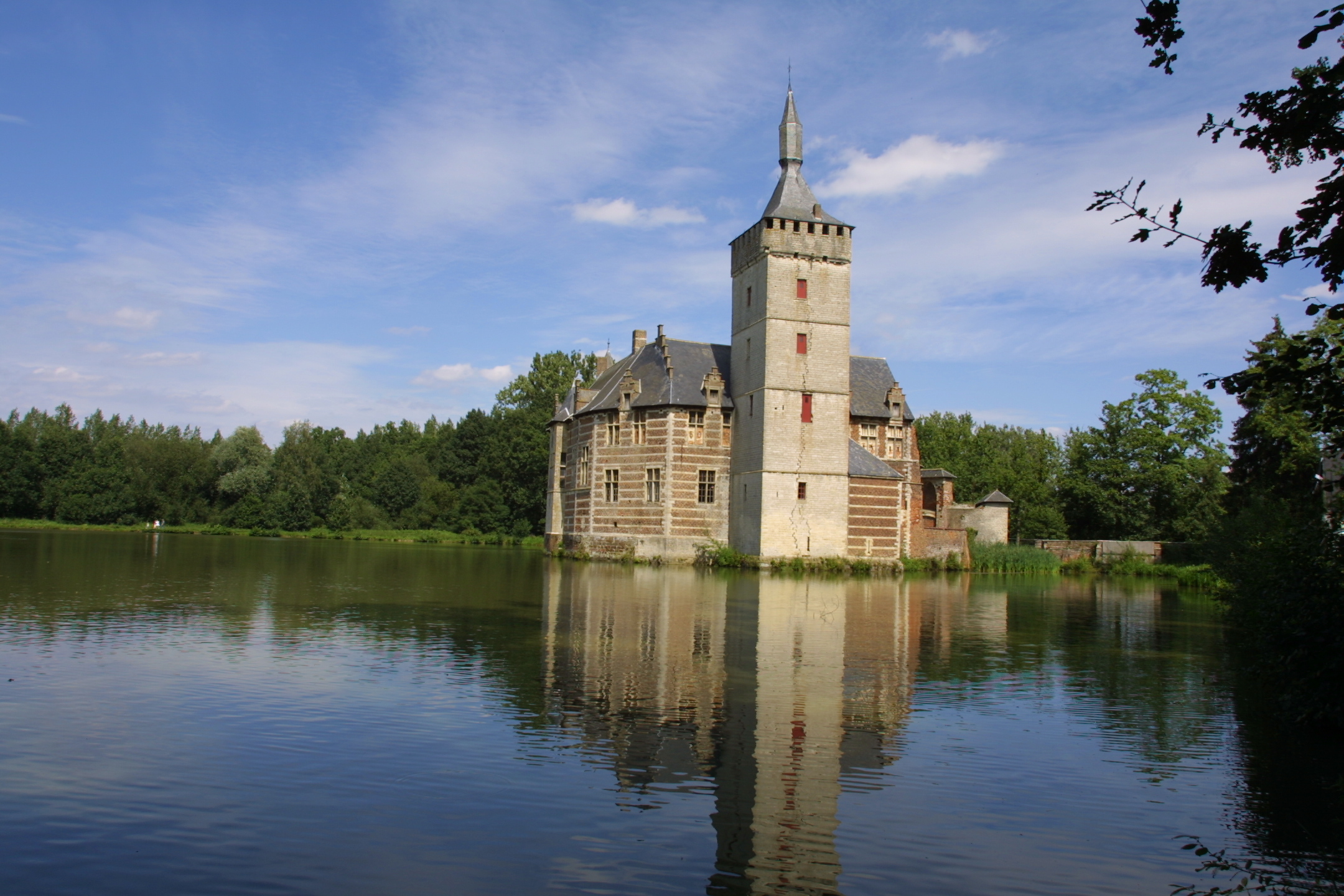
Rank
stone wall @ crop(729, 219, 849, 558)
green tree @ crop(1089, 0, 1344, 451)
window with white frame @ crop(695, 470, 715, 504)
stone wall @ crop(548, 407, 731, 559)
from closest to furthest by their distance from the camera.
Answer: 1. green tree @ crop(1089, 0, 1344, 451)
2. stone wall @ crop(729, 219, 849, 558)
3. stone wall @ crop(548, 407, 731, 559)
4. window with white frame @ crop(695, 470, 715, 504)

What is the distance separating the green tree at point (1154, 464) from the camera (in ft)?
169

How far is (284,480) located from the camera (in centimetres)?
7119

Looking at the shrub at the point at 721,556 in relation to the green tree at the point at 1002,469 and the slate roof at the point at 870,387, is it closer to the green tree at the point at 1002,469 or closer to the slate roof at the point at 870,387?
the slate roof at the point at 870,387

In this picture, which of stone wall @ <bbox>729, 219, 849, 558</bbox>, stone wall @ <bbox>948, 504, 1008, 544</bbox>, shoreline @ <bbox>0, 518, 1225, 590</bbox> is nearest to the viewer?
shoreline @ <bbox>0, 518, 1225, 590</bbox>

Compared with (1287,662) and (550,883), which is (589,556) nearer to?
(1287,662)

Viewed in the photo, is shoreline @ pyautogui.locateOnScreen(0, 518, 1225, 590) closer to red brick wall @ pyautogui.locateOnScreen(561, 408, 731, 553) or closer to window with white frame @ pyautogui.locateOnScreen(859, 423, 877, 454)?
red brick wall @ pyautogui.locateOnScreen(561, 408, 731, 553)

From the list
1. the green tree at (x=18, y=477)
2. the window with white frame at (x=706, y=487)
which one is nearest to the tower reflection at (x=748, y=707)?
the window with white frame at (x=706, y=487)

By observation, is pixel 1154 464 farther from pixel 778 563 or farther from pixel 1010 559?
pixel 778 563

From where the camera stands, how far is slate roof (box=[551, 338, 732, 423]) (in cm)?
4191

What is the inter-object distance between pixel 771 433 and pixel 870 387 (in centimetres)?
862

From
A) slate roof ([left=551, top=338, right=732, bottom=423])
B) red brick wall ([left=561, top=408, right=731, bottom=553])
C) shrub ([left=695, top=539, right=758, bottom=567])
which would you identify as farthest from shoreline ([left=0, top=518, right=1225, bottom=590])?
slate roof ([left=551, top=338, right=732, bottom=423])

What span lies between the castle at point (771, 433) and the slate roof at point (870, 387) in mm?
79

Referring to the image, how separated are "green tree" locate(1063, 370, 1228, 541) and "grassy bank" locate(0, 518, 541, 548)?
35.0m

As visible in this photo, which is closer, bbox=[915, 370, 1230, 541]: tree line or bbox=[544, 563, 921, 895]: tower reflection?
bbox=[544, 563, 921, 895]: tower reflection
